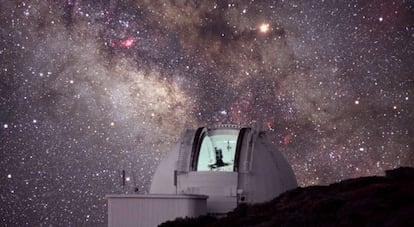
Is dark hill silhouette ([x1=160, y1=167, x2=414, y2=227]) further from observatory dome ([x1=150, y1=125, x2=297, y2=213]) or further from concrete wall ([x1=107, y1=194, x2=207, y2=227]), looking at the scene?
observatory dome ([x1=150, y1=125, x2=297, y2=213])

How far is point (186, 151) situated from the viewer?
→ 20312 millimetres

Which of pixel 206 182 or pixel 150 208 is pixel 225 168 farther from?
pixel 150 208

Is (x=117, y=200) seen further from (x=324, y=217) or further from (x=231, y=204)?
(x=324, y=217)

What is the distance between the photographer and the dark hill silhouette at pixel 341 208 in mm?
10719

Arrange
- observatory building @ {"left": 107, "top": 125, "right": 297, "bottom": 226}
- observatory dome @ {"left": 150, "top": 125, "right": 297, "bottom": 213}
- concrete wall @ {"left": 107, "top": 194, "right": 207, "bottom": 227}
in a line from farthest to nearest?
observatory dome @ {"left": 150, "top": 125, "right": 297, "bottom": 213} < observatory building @ {"left": 107, "top": 125, "right": 297, "bottom": 226} < concrete wall @ {"left": 107, "top": 194, "right": 207, "bottom": 227}

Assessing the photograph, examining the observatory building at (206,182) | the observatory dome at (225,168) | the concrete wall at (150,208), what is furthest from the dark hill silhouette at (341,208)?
the observatory dome at (225,168)

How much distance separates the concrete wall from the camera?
60.1 ft

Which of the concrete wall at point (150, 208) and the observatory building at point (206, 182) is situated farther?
the observatory building at point (206, 182)

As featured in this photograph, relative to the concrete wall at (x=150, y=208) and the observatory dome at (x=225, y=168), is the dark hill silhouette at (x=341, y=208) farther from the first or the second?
the observatory dome at (x=225, y=168)

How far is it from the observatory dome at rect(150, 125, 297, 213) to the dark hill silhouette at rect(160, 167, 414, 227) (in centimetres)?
186

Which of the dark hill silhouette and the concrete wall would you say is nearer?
the dark hill silhouette

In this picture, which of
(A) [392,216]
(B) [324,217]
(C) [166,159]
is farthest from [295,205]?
(C) [166,159]

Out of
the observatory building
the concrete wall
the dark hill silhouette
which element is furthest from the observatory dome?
the dark hill silhouette

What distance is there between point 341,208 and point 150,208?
8393 millimetres
